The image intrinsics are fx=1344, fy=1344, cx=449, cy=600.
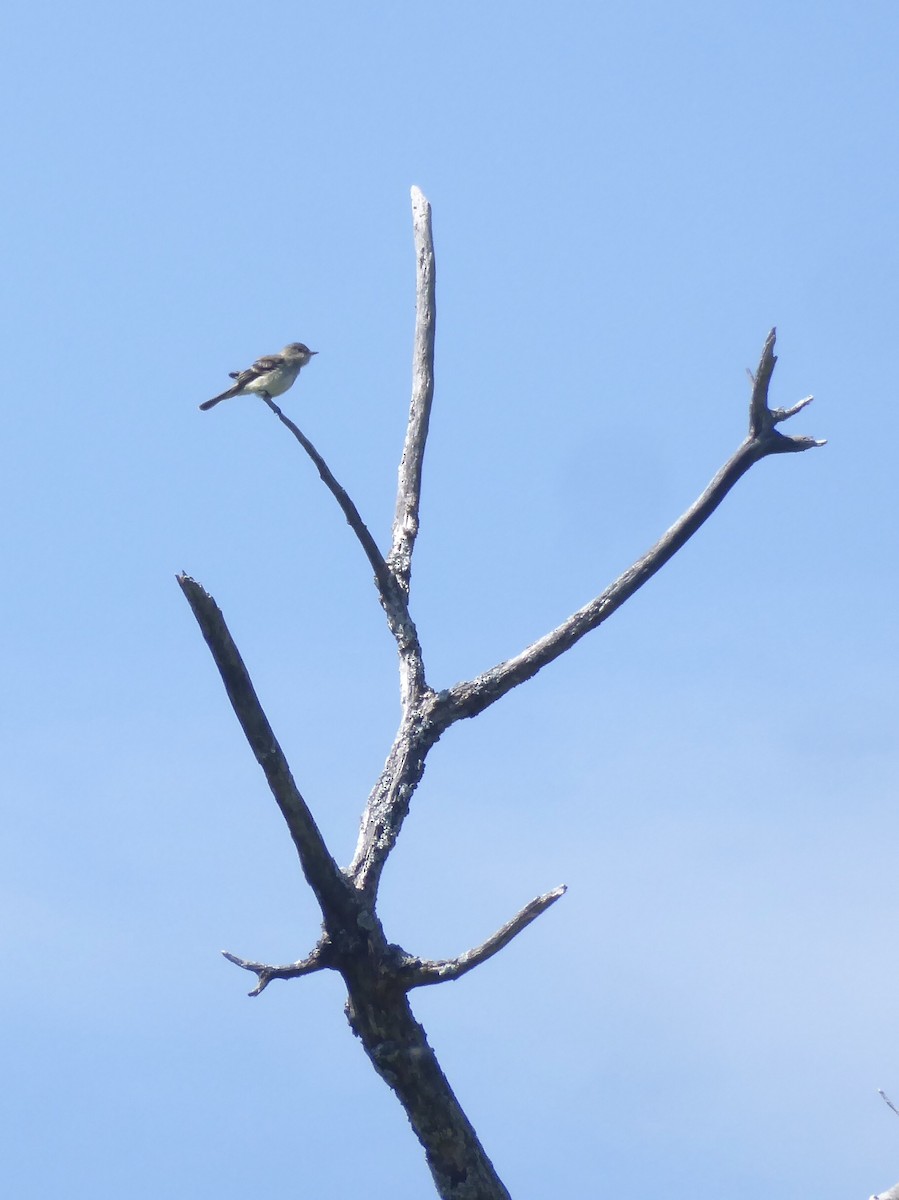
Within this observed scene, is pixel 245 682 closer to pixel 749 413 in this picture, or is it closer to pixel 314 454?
pixel 314 454

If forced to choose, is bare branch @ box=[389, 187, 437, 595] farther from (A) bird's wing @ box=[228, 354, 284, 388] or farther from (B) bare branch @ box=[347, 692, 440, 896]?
(A) bird's wing @ box=[228, 354, 284, 388]

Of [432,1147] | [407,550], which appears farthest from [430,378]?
[432,1147]

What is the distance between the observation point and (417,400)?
852cm

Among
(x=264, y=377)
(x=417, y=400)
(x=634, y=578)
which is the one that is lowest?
(x=634, y=578)

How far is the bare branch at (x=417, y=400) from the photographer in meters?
7.94

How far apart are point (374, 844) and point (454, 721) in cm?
87

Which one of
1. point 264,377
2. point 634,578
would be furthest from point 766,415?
point 264,377

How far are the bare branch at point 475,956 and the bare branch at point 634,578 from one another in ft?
4.75

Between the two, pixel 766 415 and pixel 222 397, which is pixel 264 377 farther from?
pixel 766 415

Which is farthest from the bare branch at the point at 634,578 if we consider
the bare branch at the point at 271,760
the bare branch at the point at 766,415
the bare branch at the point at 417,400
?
the bare branch at the point at 271,760

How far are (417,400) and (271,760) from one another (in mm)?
3496

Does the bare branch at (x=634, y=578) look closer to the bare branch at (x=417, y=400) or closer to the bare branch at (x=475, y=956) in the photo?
the bare branch at (x=417, y=400)

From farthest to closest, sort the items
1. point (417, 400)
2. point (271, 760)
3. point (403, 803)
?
point (417, 400) → point (403, 803) → point (271, 760)

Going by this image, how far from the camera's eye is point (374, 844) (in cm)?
665
